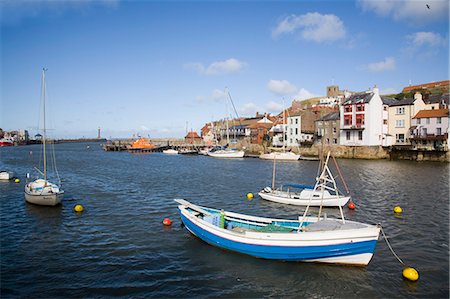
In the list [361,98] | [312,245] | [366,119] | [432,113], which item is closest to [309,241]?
[312,245]

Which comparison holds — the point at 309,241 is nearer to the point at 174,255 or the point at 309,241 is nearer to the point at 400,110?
the point at 174,255

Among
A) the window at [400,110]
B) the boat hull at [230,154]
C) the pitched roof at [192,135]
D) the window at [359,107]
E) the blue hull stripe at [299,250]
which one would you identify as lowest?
the blue hull stripe at [299,250]

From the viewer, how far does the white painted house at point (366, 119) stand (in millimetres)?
67500

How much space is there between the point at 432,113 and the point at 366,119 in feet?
39.9

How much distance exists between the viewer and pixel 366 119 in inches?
2665

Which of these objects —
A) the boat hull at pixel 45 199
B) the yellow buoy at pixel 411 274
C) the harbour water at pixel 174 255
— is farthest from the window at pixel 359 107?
the boat hull at pixel 45 199

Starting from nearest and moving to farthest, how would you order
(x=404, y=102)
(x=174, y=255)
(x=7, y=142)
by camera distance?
(x=174, y=255) → (x=404, y=102) → (x=7, y=142)

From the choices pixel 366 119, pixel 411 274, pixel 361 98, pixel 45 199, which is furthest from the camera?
pixel 361 98

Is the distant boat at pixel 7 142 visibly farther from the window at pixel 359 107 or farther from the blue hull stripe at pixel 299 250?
the blue hull stripe at pixel 299 250

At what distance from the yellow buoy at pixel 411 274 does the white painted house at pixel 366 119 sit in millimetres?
59095

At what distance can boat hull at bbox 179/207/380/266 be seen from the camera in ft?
46.4

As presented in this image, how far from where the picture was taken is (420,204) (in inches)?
1064

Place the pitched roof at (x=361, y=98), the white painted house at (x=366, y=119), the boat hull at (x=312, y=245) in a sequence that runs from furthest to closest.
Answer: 1. the pitched roof at (x=361, y=98)
2. the white painted house at (x=366, y=119)
3. the boat hull at (x=312, y=245)

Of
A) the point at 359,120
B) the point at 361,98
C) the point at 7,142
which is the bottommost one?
the point at 7,142
